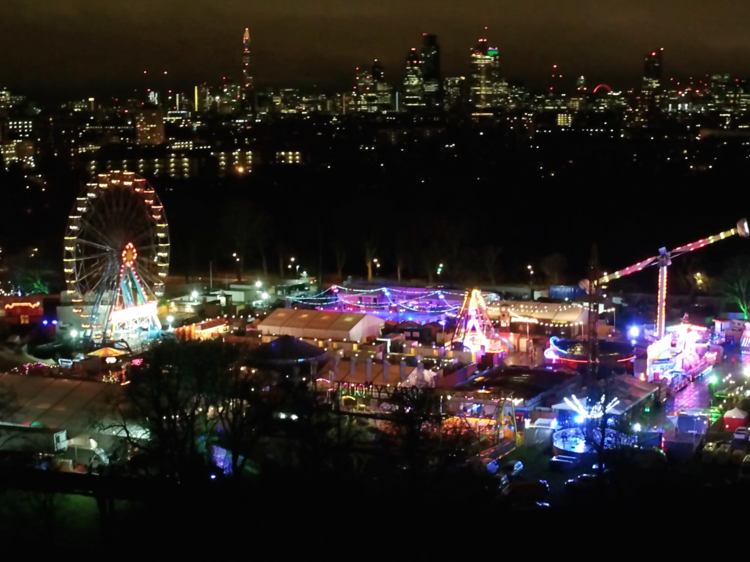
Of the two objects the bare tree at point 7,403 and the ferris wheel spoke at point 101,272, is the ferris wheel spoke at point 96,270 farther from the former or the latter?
the bare tree at point 7,403

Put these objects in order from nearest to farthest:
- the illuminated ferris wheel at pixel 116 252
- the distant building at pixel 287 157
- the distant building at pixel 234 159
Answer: the illuminated ferris wheel at pixel 116 252 → the distant building at pixel 287 157 → the distant building at pixel 234 159

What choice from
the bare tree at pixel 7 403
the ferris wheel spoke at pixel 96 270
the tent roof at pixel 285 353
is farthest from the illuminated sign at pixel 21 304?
the bare tree at pixel 7 403

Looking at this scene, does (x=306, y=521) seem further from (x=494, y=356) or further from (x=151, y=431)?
(x=494, y=356)

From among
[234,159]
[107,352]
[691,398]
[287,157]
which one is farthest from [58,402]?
[234,159]

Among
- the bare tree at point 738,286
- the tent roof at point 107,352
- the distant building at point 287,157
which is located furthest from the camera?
the distant building at point 287,157

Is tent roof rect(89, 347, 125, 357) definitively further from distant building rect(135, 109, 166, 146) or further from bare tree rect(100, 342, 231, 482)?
distant building rect(135, 109, 166, 146)

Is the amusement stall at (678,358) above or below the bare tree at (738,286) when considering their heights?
below
